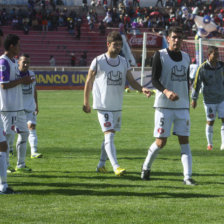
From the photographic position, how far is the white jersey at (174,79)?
326 inches

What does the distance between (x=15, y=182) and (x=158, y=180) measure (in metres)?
2.15

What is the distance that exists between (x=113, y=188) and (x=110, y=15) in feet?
153

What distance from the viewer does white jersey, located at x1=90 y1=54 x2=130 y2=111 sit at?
901 centimetres

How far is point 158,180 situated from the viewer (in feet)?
28.6

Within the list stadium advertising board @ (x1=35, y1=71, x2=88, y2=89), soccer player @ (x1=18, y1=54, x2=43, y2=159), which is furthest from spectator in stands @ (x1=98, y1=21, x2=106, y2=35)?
soccer player @ (x1=18, y1=54, x2=43, y2=159)

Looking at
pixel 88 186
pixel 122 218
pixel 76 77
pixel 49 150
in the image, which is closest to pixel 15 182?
pixel 88 186

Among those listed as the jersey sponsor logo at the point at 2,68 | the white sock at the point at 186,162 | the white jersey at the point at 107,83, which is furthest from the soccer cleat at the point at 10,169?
the white sock at the point at 186,162

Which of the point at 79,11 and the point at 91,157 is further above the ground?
the point at 79,11

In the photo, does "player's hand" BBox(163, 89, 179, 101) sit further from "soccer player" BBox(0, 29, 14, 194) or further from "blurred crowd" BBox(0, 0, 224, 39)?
"blurred crowd" BBox(0, 0, 224, 39)

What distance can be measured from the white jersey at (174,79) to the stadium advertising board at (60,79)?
3080 cm

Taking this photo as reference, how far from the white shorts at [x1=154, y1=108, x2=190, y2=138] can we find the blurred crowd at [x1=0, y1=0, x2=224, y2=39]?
42708 millimetres

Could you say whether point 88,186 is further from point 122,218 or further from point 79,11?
point 79,11

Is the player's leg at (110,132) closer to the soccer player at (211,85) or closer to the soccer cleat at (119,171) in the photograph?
the soccer cleat at (119,171)

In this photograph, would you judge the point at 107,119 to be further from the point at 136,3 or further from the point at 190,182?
the point at 136,3
